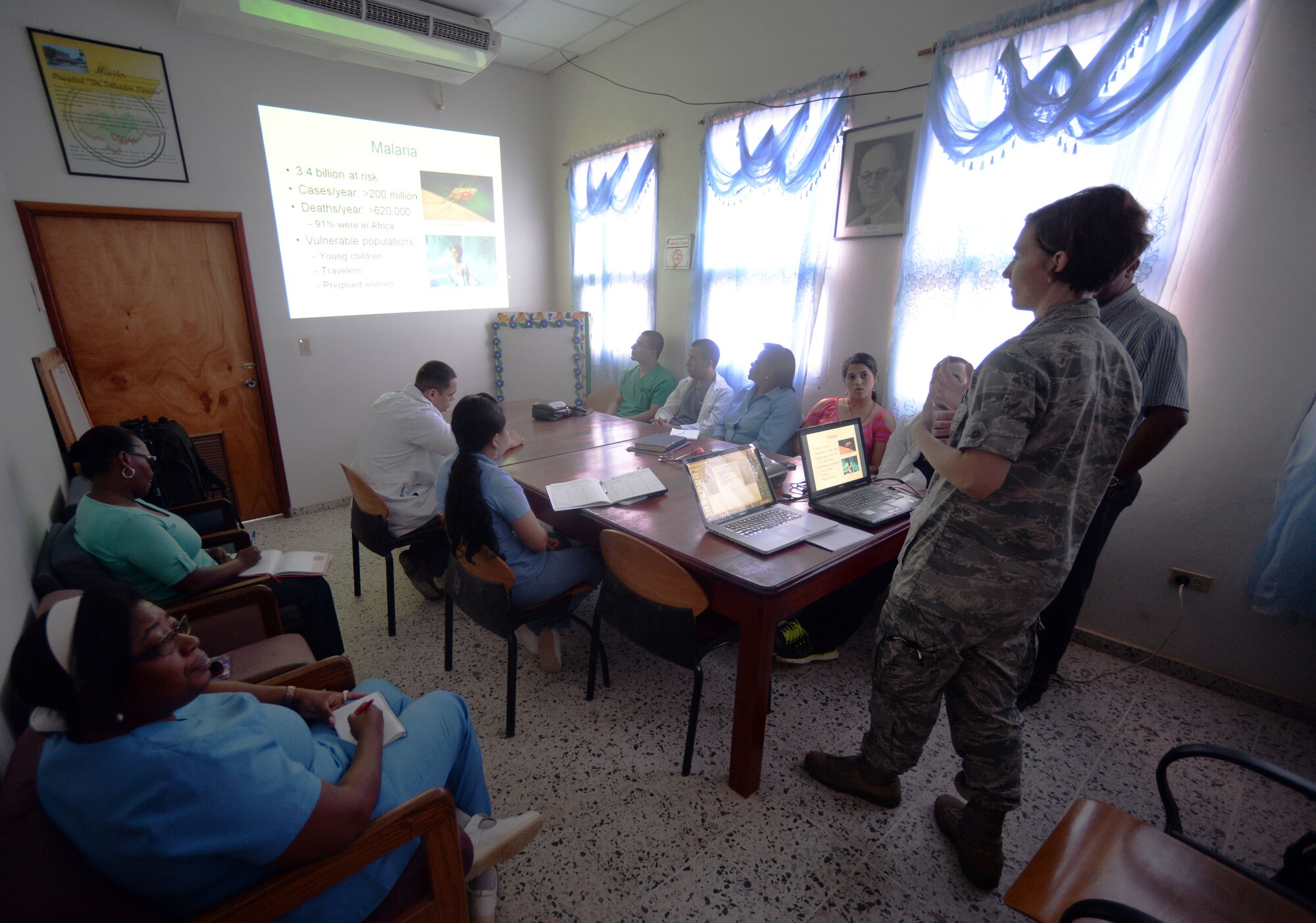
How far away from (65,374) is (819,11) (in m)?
4.26

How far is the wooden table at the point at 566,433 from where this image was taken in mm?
2699

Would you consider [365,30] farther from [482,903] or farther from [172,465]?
[482,903]

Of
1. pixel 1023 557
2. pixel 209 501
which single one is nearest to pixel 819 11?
pixel 1023 557

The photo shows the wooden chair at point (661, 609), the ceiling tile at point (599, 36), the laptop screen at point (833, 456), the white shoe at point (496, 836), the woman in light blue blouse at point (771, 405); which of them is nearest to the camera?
the white shoe at point (496, 836)

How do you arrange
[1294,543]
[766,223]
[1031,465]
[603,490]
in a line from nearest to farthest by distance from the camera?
[1031,465] < [1294,543] < [603,490] < [766,223]

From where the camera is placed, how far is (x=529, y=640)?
232 cm

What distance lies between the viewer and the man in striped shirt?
1.65 m

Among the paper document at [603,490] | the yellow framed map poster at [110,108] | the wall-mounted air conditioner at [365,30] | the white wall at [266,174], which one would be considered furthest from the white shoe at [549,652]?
the yellow framed map poster at [110,108]

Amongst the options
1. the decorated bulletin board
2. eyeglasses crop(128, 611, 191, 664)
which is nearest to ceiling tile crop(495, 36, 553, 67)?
the decorated bulletin board

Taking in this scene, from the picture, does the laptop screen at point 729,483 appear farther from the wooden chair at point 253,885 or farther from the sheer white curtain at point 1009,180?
the sheer white curtain at point 1009,180

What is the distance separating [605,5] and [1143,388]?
377 centimetres

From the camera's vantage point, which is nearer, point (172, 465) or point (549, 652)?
point (549, 652)

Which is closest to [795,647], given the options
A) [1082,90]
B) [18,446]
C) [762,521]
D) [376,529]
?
[762,521]

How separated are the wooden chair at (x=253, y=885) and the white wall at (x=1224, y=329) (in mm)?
2676
